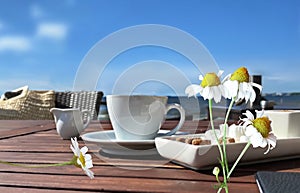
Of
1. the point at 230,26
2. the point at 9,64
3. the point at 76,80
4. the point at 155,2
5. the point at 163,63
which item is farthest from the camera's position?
the point at 230,26

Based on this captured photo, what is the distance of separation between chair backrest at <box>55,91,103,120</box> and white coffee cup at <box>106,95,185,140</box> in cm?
218

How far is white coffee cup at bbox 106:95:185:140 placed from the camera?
628 millimetres

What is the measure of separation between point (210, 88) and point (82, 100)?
9.62 feet

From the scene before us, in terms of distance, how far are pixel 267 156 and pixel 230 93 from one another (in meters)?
0.33

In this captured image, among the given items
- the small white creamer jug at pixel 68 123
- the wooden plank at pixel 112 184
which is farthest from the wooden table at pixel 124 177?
the small white creamer jug at pixel 68 123

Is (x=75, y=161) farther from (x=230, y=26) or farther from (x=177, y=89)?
(x=230, y=26)

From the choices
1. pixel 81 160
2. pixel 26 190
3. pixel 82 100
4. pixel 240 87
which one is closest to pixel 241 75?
pixel 240 87

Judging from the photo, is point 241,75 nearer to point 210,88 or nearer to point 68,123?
point 210,88

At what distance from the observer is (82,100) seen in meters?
3.12

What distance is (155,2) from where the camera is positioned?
8430 mm

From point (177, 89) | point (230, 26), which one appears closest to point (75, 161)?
point (177, 89)

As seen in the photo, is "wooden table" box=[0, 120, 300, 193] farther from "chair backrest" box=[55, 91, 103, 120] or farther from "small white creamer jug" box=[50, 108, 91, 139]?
"chair backrest" box=[55, 91, 103, 120]

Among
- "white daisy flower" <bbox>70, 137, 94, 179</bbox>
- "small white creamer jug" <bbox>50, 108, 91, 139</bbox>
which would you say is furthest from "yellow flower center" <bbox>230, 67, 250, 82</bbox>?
"small white creamer jug" <bbox>50, 108, 91, 139</bbox>

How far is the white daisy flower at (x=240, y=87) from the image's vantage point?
28 centimetres
